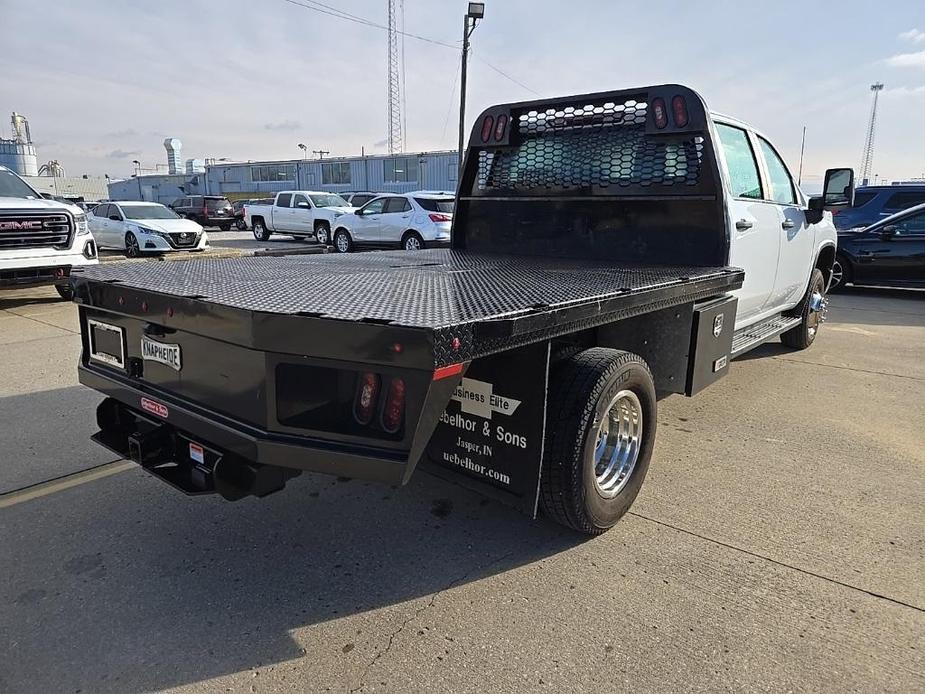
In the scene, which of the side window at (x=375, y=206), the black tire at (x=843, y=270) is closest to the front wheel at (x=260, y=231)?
the side window at (x=375, y=206)

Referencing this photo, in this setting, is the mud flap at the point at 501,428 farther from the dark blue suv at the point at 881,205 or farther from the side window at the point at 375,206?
the side window at the point at 375,206

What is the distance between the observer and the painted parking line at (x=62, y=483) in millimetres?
3385

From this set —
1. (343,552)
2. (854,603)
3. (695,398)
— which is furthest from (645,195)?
(343,552)

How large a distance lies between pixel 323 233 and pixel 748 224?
61.8 feet

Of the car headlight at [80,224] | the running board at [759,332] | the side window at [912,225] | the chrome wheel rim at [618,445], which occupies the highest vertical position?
the side window at [912,225]

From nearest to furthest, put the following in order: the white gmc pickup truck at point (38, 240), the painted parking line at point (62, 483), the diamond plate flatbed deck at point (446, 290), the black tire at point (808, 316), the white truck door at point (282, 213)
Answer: the diamond plate flatbed deck at point (446, 290) → the painted parking line at point (62, 483) → the black tire at point (808, 316) → the white gmc pickup truck at point (38, 240) → the white truck door at point (282, 213)

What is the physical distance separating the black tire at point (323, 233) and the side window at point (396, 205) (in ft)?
17.9

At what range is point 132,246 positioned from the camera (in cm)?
1555

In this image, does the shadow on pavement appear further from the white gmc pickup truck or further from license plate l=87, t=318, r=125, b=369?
the white gmc pickup truck

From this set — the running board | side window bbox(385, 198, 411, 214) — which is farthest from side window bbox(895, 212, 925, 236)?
side window bbox(385, 198, 411, 214)

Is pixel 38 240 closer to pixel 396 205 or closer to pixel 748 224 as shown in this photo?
pixel 748 224

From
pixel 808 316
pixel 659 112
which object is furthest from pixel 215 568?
pixel 808 316

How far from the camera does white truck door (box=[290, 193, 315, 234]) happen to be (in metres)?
21.8

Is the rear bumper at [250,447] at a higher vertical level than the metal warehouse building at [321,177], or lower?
lower
